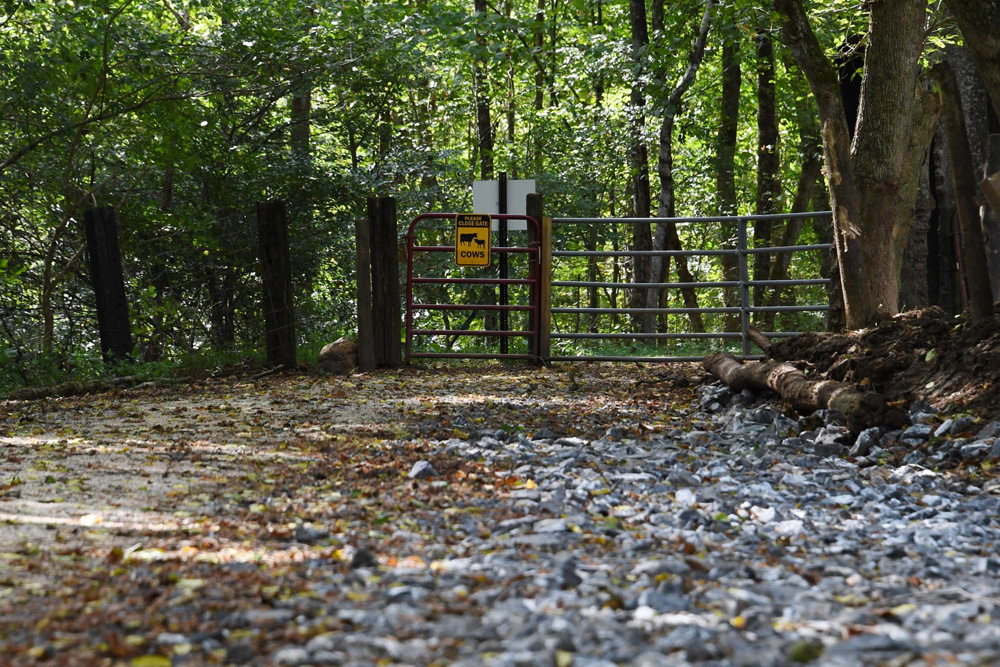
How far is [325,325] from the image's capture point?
13.4 m

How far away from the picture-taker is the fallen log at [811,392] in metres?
5.63

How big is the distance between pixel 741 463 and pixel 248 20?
9032mm

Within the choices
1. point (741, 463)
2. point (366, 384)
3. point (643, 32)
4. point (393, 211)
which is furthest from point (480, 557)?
point (643, 32)

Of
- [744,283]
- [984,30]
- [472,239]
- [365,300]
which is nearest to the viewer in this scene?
[984,30]

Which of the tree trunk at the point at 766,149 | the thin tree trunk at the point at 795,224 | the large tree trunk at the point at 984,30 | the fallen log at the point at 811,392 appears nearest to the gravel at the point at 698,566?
the fallen log at the point at 811,392

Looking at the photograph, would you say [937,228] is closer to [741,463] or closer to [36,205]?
[741,463]

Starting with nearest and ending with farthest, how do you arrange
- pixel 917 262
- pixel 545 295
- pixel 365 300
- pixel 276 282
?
pixel 276 282
pixel 365 300
pixel 545 295
pixel 917 262

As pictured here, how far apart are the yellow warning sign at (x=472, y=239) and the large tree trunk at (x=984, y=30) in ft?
16.9

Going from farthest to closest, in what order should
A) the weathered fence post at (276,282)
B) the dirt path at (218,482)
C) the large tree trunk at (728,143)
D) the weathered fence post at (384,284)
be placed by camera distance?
the large tree trunk at (728,143)
the weathered fence post at (384,284)
the weathered fence post at (276,282)
the dirt path at (218,482)

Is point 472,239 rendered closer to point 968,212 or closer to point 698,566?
point 968,212

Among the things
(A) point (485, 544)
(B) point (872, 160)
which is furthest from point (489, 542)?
(B) point (872, 160)

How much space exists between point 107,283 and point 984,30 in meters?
7.35

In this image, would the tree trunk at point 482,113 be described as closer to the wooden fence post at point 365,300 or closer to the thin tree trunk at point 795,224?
the thin tree trunk at point 795,224

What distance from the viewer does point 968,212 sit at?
20.5 ft
